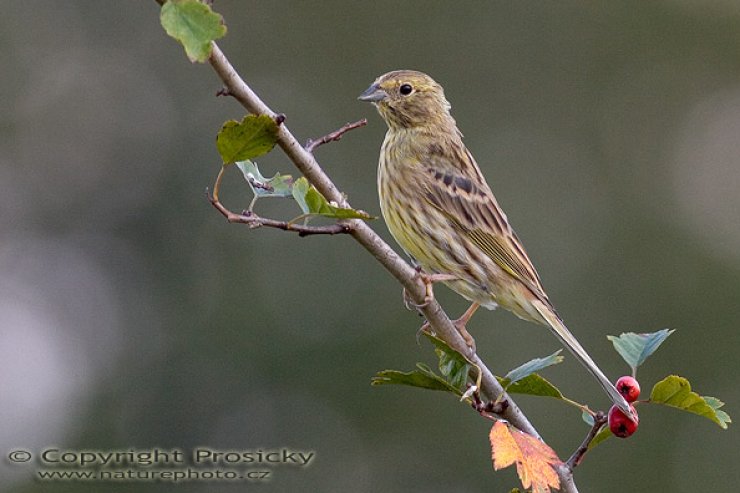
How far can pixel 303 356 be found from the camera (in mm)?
11531

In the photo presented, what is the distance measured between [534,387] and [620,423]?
27 cm

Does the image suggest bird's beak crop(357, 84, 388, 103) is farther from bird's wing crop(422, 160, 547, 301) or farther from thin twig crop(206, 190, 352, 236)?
thin twig crop(206, 190, 352, 236)

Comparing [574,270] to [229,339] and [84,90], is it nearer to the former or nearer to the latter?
[229,339]

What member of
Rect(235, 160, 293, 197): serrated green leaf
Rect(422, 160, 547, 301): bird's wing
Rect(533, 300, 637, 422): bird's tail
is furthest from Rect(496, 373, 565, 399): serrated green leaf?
Rect(422, 160, 547, 301): bird's wing

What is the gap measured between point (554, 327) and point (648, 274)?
7.93 metres

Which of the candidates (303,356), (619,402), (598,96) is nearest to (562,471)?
(619,402)

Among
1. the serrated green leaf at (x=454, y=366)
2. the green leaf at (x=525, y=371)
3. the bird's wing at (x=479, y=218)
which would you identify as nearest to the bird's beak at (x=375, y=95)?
the bird's wing at (x=479, y=218)

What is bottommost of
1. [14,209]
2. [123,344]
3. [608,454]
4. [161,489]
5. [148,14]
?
[608,454]

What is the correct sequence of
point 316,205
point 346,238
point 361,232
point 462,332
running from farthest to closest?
1. point 346,238
2. point 462,332
3. point 361,232
4. point 316,205

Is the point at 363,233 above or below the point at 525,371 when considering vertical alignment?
above

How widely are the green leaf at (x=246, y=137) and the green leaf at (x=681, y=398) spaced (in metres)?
1.28

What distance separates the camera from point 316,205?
3.12m

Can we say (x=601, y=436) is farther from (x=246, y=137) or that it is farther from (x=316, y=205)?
(x=246, y=137)

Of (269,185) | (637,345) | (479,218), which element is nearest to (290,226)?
(269,185)
